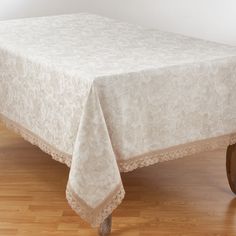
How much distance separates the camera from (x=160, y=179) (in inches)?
134

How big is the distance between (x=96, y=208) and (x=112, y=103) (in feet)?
1.28

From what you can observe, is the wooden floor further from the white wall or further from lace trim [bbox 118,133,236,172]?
the white wall

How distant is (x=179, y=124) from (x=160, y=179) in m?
0.69

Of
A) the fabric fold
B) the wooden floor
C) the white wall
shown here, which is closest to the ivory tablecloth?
the fabric fold

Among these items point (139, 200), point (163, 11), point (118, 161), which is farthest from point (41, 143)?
point (163, 11)

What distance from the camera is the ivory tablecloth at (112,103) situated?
257 centimetres

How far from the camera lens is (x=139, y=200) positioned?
316 centimetres

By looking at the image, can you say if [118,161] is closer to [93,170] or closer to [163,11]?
[93,170]

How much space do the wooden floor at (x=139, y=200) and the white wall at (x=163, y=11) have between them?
61.3 inches

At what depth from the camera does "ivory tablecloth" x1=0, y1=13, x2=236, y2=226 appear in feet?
8.43

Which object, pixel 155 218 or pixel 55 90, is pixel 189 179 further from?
pixel 55 90

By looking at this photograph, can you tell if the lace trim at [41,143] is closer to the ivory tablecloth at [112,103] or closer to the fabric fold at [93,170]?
the ivory tablecloth at [112,103]

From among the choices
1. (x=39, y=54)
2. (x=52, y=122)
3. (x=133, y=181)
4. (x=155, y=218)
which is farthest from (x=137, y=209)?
(x=39, y=54)

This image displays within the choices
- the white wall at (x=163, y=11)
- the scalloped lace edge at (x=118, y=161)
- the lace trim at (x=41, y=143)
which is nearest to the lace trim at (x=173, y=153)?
the scalloped lace edge at (x=118, y=161)
